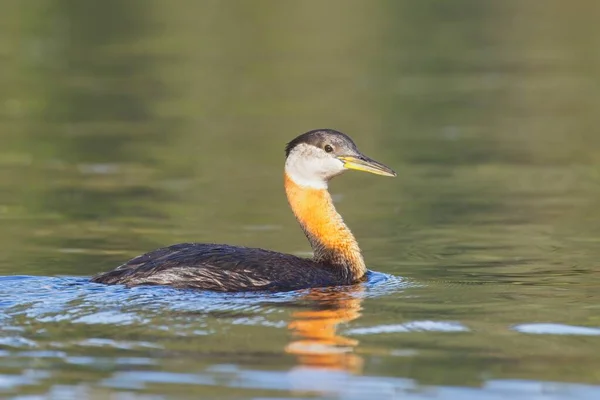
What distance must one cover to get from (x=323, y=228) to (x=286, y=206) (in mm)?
3929

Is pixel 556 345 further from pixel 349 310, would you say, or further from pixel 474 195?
pixel 474 195

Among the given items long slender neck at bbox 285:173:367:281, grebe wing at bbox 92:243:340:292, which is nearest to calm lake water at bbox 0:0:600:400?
grebe wing at bbox 92:243:340:292

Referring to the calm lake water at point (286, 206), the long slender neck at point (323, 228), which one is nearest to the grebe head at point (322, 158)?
the long slender neck at point (323, 228)

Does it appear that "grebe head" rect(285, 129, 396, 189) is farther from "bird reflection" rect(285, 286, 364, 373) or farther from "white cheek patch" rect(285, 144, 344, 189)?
"bird reflection" rect(285, 286, 364, 373)

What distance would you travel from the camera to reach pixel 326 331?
10.1m

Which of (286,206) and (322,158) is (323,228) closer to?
(322,158)

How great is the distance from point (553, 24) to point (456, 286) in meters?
28.9

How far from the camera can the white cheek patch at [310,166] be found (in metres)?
13.0

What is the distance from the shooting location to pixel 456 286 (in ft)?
39.2

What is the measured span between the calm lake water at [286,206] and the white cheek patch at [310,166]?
1091 mm

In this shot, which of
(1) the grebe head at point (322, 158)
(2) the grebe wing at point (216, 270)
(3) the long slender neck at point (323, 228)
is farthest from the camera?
(1) the grebe head at point (322, 158)

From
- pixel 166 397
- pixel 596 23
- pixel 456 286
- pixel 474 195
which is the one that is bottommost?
pixel 166 397

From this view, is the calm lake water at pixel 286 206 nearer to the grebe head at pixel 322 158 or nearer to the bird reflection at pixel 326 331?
the bird reflection at pixel 326 331

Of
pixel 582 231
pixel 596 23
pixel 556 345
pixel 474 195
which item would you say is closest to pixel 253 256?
pixel 556 345
